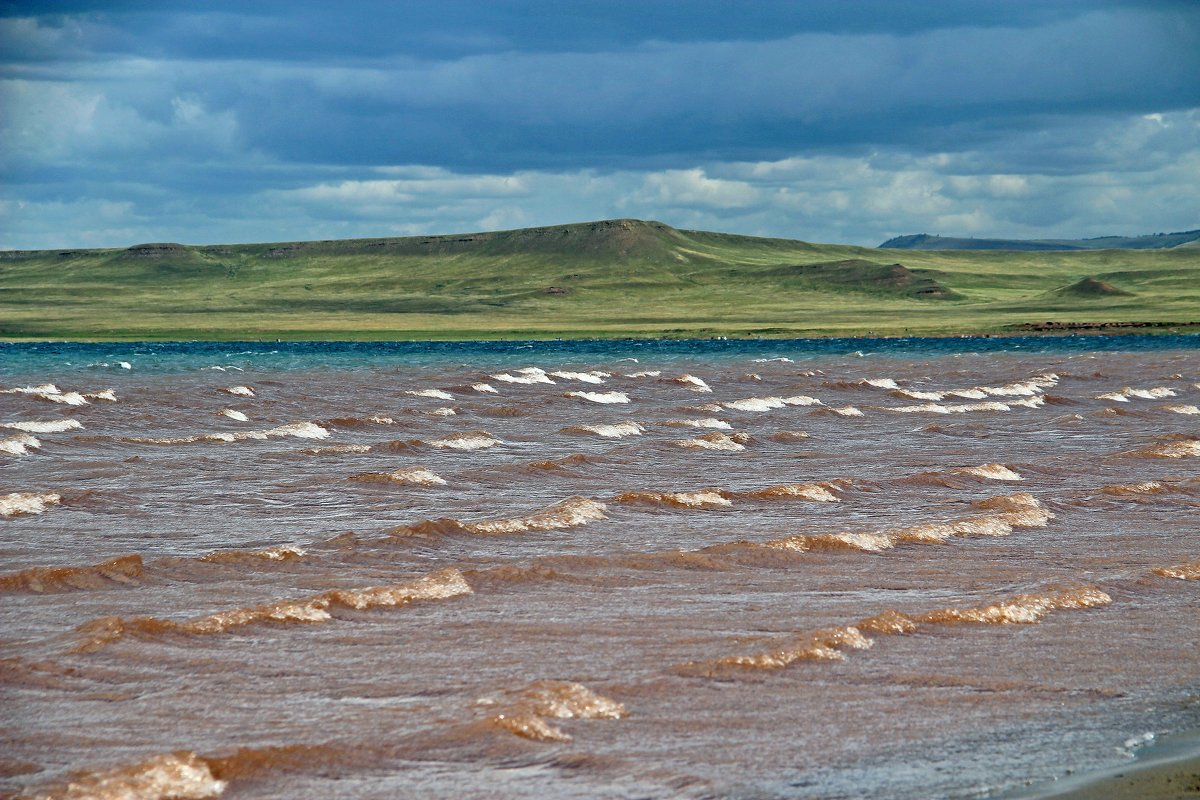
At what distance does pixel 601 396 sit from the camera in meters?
56.7

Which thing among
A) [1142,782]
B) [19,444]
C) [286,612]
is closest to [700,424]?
[19,444]

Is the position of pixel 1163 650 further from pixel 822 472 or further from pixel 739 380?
pixel 739 380

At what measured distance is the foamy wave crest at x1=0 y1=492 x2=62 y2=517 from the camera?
2295 centimetres

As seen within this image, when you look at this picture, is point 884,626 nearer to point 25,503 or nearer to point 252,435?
point 25,503

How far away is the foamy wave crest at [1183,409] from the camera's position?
4728 centimetres

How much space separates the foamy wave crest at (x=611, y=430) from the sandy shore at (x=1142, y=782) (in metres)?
29.1

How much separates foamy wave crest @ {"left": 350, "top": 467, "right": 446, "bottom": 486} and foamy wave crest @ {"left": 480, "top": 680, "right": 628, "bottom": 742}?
15662 mm

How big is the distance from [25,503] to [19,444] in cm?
1109

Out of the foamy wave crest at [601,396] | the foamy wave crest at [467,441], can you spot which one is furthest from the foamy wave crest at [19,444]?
the foamy wave crest at [601,396]

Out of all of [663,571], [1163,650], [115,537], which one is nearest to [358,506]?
[115,537]

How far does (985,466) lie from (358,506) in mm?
12970

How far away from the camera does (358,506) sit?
24.1m

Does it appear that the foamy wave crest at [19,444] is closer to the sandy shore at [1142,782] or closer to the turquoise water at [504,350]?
the sandy shore at [1142,782]

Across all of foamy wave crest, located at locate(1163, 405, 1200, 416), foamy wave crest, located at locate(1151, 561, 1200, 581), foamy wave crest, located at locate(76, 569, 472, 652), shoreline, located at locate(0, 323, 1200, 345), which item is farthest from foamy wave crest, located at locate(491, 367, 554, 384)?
shoreline, located at locate(0, 323, 1200, 345)
